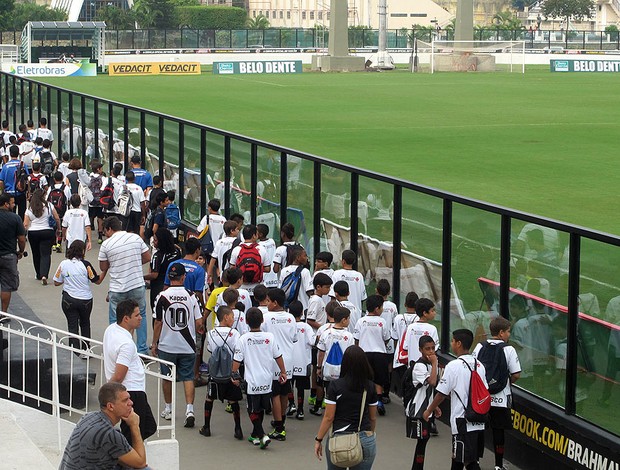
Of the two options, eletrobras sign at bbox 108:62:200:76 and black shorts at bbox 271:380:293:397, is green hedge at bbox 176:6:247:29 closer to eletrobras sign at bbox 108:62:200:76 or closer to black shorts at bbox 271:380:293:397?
eletrobras sign at bbox 108:62:200:76

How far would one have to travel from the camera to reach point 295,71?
71625 mm

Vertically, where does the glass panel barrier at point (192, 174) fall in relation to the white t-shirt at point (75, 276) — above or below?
above

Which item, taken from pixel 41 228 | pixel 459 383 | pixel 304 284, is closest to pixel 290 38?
pixel 41 228

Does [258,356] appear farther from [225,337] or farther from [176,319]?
[176,319]

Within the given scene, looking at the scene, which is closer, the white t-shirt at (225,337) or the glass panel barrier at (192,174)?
the white t-shirt at (225,337)

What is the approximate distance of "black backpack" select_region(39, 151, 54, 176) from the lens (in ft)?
68.0

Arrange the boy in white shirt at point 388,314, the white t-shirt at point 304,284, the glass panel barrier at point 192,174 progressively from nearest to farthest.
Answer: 1. the boy in white shirt at point 388,314
2. the white t-shirt at point 304,284
3. the glass panel barrier at point 192,174

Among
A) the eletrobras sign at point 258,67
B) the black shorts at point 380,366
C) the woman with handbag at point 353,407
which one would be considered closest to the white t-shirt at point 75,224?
the black shorts at point 380,366

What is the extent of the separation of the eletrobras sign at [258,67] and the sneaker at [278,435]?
60.5m

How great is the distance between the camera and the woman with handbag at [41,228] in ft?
52.9

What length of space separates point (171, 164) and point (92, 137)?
492 cm

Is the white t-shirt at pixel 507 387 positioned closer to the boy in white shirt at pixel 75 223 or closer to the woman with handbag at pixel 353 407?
the woman with handbag at pixel 353 407

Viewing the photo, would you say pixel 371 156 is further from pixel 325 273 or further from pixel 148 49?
pixel 148 49

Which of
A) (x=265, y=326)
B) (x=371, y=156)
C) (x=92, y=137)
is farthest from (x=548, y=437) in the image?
(x=371, y=156)
